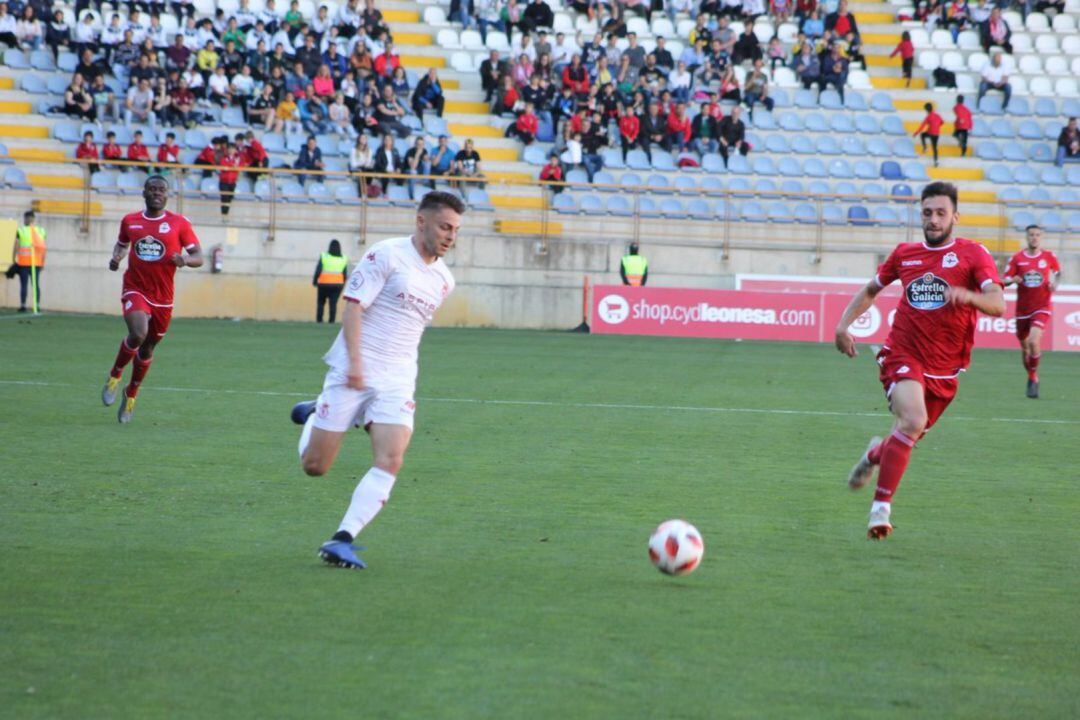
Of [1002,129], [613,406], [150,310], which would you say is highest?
[1002,129]

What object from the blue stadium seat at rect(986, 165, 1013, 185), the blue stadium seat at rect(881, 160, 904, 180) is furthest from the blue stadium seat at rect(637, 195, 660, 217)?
the blue stadium seat at rect(986, 165, 1013, 185)

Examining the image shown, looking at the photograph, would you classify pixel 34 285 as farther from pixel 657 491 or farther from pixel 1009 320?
pixel 657 491

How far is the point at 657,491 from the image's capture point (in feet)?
31.1

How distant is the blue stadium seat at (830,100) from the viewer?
34719 millimetres

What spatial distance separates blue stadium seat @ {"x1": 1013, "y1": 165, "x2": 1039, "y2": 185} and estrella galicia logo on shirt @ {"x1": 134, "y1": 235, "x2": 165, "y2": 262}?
25.3 m

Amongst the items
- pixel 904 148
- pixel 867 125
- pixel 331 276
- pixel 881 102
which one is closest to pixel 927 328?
pixel 331 276

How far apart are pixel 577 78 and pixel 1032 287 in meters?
17.0

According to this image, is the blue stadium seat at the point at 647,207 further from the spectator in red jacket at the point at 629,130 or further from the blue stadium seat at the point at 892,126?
the blue stadium seat at the point at 892,126

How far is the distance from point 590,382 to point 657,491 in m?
8.79

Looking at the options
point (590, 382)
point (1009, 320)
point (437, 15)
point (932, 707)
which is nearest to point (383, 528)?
point (932, 707)

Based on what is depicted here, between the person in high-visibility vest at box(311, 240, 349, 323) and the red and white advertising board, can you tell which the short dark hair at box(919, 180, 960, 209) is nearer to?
the red and white advertising board

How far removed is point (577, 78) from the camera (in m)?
33.1

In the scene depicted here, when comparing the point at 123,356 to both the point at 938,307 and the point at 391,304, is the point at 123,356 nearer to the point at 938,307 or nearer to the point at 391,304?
the point at 391,304

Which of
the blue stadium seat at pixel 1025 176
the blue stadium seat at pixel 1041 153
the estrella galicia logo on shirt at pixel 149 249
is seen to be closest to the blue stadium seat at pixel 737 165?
the blue stadium seat at pixel 1025 176
